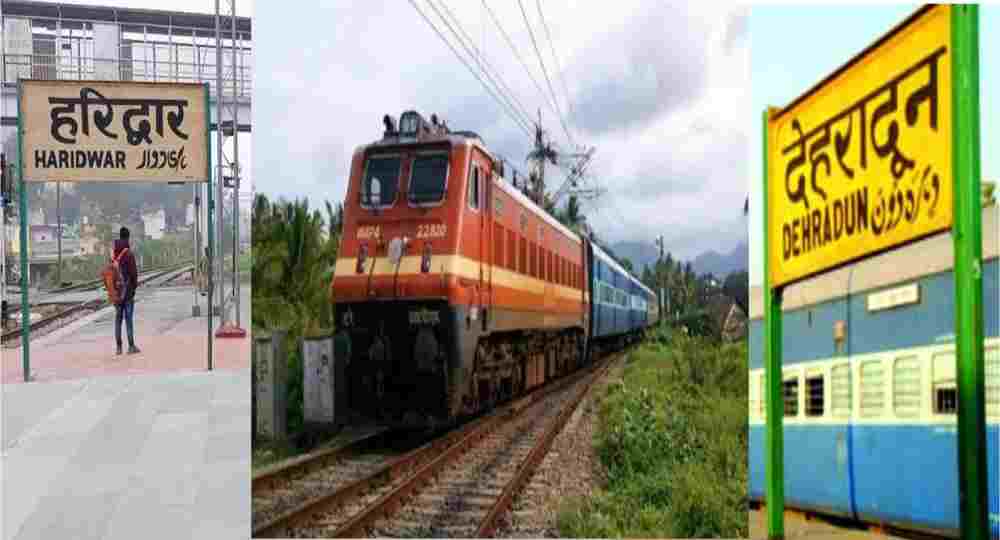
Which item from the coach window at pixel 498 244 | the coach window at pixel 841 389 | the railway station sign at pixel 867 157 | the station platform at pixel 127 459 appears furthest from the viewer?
the station platform at pixel 127 459

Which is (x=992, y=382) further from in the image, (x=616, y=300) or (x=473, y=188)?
(x=473, y=188)

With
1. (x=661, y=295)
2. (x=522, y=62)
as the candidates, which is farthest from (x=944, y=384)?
(x=522, y=62)

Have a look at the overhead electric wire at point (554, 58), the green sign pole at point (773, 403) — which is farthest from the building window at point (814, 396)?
the overhead electric wire at point (554, 58)

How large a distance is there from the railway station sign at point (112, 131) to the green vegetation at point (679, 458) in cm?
650

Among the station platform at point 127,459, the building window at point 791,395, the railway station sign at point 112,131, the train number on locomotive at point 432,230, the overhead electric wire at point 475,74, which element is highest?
the railway station sign at point 112,131

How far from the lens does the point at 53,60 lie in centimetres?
1778

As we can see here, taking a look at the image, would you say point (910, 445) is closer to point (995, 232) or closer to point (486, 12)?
point (995, 232)

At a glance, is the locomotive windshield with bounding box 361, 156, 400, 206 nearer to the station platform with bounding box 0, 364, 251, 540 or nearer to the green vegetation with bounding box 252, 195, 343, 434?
the green vegetation with bounding box 252, 195, 343, 434

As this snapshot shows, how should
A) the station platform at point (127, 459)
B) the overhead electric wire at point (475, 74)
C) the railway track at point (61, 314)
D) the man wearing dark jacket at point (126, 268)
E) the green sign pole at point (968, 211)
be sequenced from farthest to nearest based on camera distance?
the railway track at point (61, 314) → the man wearing dark jacket at point (126, 268) → the station platform at point (127, 459) → the overhead electric wire at point (475, 74) → the green sign pole at point (968, 211)

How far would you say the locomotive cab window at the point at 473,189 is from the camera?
5.08 metres

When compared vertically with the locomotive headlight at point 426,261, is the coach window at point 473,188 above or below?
above

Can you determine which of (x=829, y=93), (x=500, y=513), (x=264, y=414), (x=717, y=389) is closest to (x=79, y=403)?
(x=264, y=414)

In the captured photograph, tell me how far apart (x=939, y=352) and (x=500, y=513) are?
205cm

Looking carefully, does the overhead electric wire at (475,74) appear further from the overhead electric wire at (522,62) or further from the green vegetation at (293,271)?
the green vegetation at (293,271)
